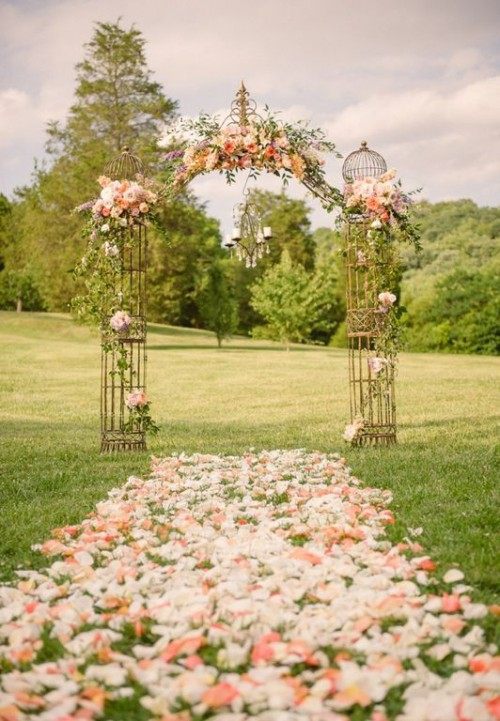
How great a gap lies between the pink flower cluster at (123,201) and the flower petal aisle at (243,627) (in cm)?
480

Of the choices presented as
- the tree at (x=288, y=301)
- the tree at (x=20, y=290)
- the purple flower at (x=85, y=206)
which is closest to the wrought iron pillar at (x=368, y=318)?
A: the purple flower at (x=85, y=206)

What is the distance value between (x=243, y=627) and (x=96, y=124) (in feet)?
109

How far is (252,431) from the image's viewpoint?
1137 cm

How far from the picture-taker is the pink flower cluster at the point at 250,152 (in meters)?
8.75

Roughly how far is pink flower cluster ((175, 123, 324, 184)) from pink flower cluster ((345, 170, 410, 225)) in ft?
2.36

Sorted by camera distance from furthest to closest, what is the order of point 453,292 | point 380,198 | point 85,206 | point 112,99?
point 453,292 → point 112,99 → point 85,206 → point 380,198

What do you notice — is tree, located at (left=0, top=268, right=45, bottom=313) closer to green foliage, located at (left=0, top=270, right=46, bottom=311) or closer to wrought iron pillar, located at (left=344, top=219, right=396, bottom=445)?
green foliage, located at (left=0, top=270, right=46, bottom=311)

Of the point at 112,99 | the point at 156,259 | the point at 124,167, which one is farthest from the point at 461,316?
the point at 124,167

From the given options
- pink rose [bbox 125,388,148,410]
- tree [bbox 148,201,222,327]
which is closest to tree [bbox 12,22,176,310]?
tree [bbox 148,201,222,327]

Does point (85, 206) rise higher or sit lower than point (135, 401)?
higher

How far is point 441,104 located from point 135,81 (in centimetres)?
1416

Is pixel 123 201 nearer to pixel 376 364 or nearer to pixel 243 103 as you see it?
pixel 243 103

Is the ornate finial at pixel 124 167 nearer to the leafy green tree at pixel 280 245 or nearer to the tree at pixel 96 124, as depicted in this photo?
the tree at pixel 96 124

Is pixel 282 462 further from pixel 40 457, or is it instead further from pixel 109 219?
pixel 109 219
